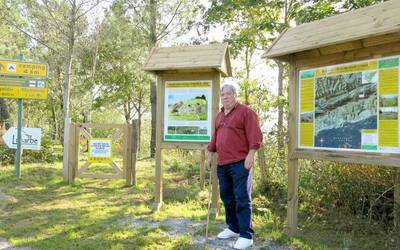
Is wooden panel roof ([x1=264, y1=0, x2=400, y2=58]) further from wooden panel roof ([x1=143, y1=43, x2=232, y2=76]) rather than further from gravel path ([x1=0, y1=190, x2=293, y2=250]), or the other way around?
gravel path ([x1=0, y1=190, x2=293, y2=250])

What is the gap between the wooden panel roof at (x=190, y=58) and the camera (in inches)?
247

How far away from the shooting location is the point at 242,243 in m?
4.68

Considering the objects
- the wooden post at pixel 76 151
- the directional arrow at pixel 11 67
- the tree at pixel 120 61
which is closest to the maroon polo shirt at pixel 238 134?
the wooden post at pixel 76 151

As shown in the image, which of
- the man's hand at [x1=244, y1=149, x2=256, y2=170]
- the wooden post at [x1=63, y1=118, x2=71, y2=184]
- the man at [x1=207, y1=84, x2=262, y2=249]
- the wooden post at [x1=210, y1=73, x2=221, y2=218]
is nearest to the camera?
the man's hand at [x1=244, y1=149, x2=256, y2=170]

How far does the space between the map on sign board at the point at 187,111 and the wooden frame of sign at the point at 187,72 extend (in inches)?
2.0

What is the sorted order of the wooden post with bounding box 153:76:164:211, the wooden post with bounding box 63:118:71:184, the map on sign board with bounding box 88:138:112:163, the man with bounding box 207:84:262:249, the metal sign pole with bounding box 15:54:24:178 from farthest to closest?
the metal sign pole with bounding box 15:54:24:178, the wooden post with bounding box 63:118:71:184, the map on sign board with bounding box 88:138:112:163, the wooden post with bounding box 153:76:164:211, the man with bounding box 207:84:262:249

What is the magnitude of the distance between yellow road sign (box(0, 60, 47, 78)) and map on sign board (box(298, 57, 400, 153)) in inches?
281

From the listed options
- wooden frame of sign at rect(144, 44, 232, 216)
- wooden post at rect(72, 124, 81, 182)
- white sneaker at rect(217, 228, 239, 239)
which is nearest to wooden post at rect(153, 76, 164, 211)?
wooden frame of sign at rect(144, 44, 232, 216)

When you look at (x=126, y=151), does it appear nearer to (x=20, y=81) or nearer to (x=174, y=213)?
(x=174, y=213)

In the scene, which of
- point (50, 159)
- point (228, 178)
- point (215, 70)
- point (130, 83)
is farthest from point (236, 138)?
point (130, 83)

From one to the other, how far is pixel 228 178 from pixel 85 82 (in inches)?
611

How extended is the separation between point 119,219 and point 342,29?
4124 millimetres

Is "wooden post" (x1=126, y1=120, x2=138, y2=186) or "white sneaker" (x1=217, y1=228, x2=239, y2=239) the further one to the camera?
"wooden post" (x1=126, y1=120, x2=138, y2=186)

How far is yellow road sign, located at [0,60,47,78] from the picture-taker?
9.73 metres
